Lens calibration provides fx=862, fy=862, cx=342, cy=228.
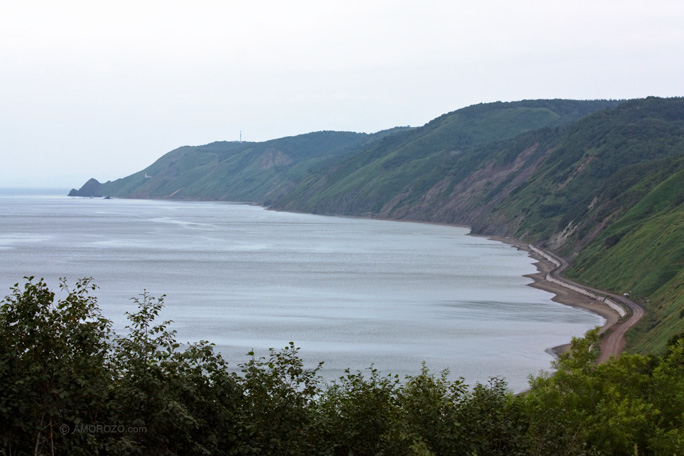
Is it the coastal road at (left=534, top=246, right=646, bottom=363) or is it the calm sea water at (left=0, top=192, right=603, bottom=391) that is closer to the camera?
the calm sea water at (left=0, top=192, right=603, bottom=391)

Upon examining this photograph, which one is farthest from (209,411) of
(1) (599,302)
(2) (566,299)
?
(2) (566,299)

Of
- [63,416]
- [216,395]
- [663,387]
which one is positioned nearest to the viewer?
[63,416]

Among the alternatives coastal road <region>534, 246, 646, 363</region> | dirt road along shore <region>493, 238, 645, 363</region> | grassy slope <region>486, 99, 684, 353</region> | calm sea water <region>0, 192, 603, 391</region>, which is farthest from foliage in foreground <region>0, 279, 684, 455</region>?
grassy slope <region>486, 99, 684, 353</region>

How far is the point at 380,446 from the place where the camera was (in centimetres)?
2184

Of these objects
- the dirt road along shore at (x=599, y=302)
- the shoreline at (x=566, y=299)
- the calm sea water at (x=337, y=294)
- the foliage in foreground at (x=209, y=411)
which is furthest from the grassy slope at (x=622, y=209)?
the foliage in foreground at (x=209, y=411)

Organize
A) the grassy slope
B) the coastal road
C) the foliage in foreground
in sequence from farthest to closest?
1. the grassy slope
2. the coastal road
3. the foliage in foreground

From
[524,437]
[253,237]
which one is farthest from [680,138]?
[524,437]

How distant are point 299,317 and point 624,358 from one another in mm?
36431

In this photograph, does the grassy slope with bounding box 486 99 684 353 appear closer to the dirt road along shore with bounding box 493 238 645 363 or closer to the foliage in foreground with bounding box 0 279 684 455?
the dirt road along shore with bounding box 493 238 645 363

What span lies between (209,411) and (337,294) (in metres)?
59.3

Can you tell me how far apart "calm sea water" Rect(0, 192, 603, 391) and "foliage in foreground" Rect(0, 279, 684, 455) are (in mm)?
19607

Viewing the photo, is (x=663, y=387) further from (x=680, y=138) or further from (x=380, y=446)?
(x=680, y=138)

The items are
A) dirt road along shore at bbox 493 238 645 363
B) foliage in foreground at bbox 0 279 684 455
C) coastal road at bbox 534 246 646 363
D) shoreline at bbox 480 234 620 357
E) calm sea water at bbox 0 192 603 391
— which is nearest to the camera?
foliage in foreground at bbox 0 279 684 455

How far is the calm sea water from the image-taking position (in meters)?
52.8
